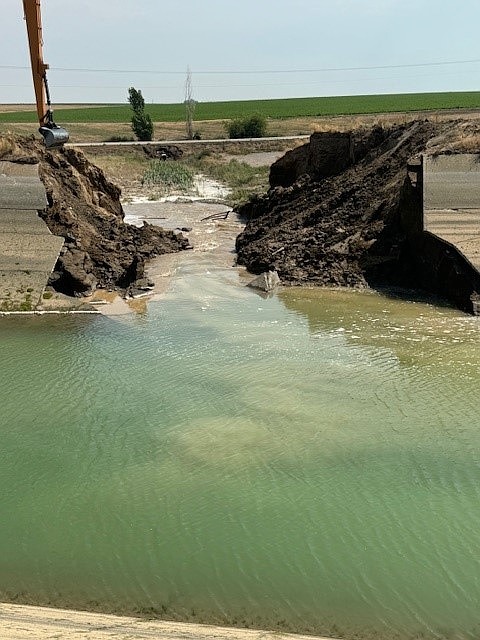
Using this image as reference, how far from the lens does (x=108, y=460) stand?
9586 mm

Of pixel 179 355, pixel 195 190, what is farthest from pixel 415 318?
pixel 195 190

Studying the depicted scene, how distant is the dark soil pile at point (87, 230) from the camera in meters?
18.9

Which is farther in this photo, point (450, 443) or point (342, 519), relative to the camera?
point (450, 443)

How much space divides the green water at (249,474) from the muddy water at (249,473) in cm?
3

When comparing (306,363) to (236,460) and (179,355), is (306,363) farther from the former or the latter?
(236,460)

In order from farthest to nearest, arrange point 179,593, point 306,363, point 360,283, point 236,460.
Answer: point 360,283, point 306,363, point 236,460, point 179,593

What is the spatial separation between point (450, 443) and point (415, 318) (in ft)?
21.4

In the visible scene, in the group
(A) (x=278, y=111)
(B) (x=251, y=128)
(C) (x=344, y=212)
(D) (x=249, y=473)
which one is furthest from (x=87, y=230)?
(A) (x=278, y=111)

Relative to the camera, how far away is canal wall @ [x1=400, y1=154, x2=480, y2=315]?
17156 millimetres

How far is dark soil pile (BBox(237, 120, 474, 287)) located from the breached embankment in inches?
1.1

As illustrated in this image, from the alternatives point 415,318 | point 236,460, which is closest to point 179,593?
point 236,460

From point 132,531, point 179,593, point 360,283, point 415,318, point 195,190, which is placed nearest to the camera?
point 179,593

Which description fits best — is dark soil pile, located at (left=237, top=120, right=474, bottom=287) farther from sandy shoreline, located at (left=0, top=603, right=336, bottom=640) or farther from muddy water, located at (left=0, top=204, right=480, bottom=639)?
sandy shoreline, located at (left=0, top=603, right=336, bottom=640)

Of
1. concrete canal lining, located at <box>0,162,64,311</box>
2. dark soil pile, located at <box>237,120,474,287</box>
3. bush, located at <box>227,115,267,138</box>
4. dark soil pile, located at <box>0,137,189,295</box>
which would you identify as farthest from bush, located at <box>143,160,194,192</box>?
concrete canal lining, located at <box>0,162,64,311</box>
